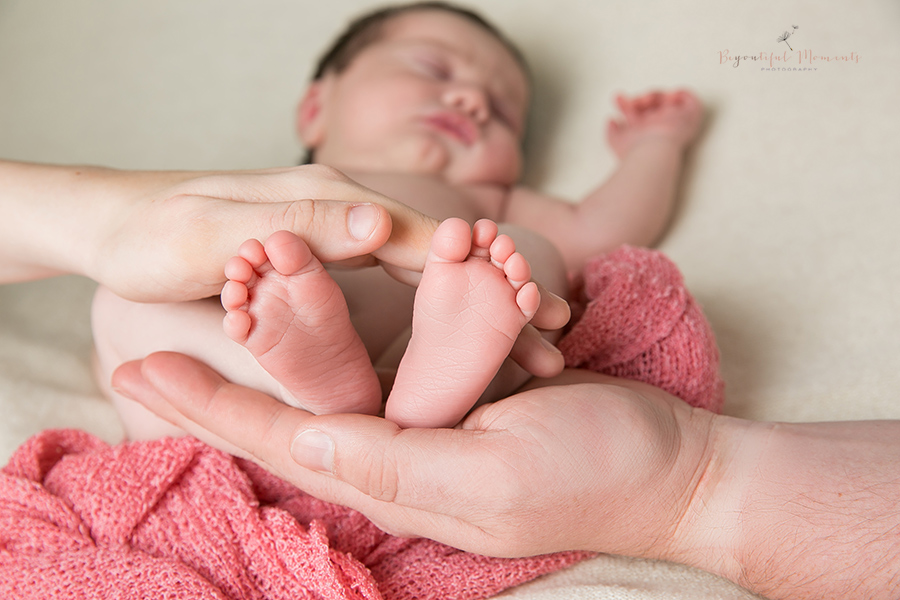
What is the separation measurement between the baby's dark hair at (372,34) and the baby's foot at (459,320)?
1.08m

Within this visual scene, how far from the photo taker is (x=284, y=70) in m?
1.70

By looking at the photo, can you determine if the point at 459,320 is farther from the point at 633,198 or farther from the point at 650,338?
the point at 633,198

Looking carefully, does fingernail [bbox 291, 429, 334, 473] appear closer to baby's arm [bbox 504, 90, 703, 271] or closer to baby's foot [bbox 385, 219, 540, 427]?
baby's foot [bbox 385, 219, 540, 427]

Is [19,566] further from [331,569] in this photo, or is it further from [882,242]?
[882,242]

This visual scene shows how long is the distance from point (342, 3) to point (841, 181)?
4.39ft

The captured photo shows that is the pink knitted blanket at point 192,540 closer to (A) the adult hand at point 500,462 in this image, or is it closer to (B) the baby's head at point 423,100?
(A) the adult hand at point 500,462

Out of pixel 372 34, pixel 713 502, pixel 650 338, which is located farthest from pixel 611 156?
pixel 713 502

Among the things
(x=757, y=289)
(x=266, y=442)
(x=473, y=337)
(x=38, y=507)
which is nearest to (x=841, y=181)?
(x=757, y=289)

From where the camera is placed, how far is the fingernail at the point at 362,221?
54 cm

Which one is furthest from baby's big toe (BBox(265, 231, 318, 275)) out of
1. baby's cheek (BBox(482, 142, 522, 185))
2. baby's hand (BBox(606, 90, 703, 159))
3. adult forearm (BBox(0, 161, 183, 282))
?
baby's hand (BBox(606, 90, 703, 159))

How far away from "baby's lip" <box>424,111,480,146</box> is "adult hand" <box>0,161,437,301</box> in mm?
687

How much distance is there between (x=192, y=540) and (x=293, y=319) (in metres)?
0.29

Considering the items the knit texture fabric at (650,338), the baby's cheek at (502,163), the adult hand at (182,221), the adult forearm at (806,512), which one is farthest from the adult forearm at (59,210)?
the baby's cheek at (502,163)

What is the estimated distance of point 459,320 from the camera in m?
0.57
